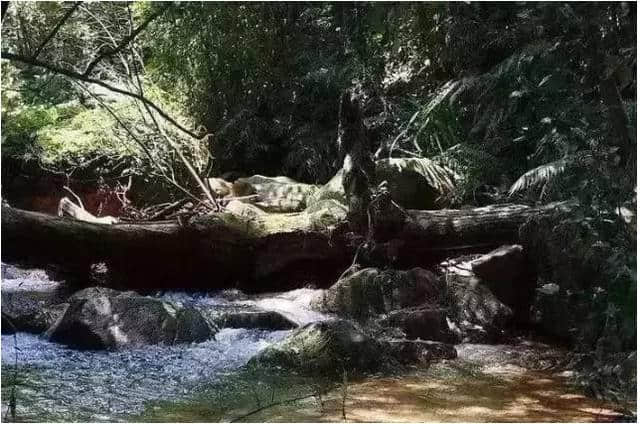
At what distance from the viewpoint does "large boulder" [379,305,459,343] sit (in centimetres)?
291

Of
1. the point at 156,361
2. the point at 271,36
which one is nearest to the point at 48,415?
the point at 156,361

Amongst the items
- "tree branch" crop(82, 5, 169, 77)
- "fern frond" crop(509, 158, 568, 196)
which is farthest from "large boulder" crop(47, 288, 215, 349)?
"fern frond" crop(509, 158, 568, 196)

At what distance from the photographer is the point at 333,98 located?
10.1 feet

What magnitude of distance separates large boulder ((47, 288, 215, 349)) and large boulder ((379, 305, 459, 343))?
30.5 inches

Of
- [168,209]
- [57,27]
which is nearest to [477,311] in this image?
[168,209]

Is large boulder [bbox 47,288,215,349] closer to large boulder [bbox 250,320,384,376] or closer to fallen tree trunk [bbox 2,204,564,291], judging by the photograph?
fallen tree trunk [bbox 2,204,564,291]

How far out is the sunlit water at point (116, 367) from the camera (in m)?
2.68

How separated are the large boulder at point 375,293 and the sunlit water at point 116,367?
0.10 m

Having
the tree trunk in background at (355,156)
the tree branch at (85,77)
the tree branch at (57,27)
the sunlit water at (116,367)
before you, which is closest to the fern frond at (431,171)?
the tree trunk in background at (355,156)

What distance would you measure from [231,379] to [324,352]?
0.39m

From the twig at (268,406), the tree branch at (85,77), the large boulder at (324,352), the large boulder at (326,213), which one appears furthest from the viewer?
the large boulder at (326,213)

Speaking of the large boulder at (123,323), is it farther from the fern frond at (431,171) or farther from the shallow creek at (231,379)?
the fern frond at (431,171)

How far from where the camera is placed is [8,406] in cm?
271

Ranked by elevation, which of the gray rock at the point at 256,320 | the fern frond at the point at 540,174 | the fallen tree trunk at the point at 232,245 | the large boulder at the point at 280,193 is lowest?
the gray rock at the point at 256,320
